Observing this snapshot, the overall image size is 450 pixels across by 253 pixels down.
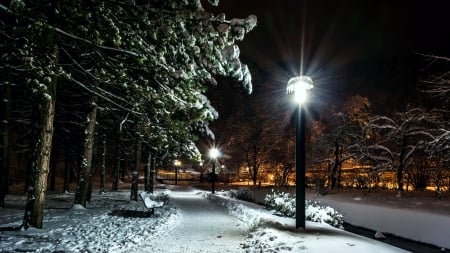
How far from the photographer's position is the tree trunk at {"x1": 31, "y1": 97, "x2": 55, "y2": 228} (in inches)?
399

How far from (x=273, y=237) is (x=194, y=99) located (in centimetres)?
386

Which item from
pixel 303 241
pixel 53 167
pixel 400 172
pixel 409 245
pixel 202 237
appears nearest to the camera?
pixel 303 241

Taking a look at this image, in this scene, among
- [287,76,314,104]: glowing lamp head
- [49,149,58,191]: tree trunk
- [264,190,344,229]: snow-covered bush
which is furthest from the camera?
[49,149,58,191]: tree trunk

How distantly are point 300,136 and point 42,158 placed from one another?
7100 millimetres

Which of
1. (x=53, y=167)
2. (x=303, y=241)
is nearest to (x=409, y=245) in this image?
(x=303, y=241)

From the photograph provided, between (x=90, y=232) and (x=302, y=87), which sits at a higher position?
(x=302, y=87)

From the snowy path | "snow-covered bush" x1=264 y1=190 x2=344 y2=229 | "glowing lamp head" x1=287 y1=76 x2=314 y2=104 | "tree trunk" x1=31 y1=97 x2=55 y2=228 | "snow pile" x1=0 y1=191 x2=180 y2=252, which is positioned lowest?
the snowy path

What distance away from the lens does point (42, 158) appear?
10.1m

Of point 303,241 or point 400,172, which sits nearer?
point 303,241

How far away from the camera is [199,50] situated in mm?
8109

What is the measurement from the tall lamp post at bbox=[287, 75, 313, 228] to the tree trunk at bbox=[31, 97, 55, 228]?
6650mm

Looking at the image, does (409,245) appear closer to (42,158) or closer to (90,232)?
(90,232)

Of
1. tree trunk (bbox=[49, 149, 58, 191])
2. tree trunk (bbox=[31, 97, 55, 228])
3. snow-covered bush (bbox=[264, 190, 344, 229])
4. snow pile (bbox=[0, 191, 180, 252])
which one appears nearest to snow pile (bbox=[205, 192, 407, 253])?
snow-covered bush (bbox=[264, 190, 344, 229])

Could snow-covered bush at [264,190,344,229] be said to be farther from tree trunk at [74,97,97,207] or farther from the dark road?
tree trunk at [74,97,97,207]
